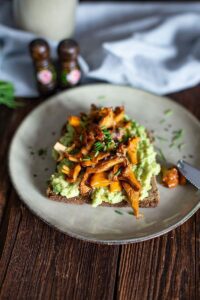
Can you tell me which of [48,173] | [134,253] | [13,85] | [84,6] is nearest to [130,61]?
[84,6]

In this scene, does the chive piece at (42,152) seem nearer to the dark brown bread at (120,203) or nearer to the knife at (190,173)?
the dark brown bread at (120,203)

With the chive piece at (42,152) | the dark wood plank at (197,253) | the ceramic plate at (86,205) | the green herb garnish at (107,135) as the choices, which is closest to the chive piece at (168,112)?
the ceramic plate at (86,205)

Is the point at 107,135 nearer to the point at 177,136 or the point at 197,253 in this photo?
the point at 177,136

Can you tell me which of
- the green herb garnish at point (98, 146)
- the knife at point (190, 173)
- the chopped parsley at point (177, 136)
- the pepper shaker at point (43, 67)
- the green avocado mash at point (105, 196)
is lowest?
the green avocado mash at point (105, 196)

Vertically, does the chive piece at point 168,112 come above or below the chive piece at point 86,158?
above

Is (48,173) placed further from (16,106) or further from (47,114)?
(16,106)

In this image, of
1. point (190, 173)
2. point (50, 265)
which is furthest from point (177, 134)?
point (50, 265)
